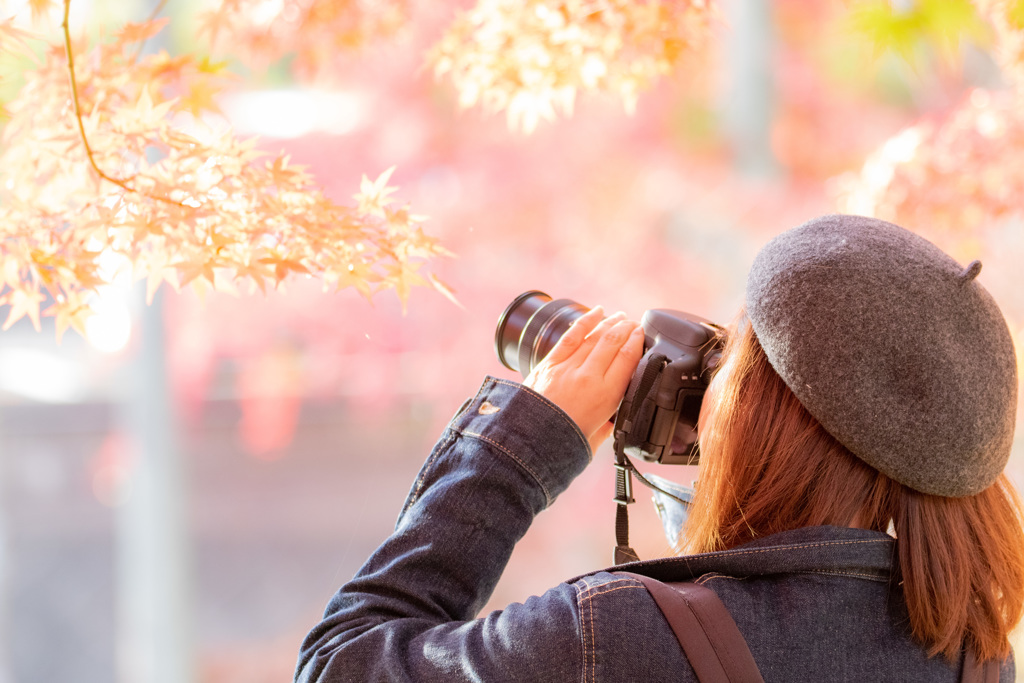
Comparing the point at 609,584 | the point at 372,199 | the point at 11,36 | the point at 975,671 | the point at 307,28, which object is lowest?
the point at 975,671

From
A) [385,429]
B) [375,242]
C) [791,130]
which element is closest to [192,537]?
[385,429]

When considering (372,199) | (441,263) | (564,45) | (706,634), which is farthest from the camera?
(441,263)

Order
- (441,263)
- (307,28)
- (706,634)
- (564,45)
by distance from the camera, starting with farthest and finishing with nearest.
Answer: (441,263), (307,28), (564,45), (706,634)

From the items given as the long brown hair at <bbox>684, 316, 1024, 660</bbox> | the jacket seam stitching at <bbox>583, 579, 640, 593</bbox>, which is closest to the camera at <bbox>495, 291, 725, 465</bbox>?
the long brown hair at <bbox>684, 316, 1024, 660</bbox>

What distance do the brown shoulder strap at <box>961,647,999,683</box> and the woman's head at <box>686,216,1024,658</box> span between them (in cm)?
1

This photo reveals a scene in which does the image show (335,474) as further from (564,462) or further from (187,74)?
(564,462)

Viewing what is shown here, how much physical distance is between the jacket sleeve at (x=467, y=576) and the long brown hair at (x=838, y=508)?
0.13 m

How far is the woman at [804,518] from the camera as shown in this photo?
0.57 m

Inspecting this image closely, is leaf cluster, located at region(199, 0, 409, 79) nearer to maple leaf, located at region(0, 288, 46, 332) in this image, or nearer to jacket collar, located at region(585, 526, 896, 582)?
maple leaf, located at region(0, 288, 46, 332)

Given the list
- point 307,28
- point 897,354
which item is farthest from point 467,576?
point 307,28

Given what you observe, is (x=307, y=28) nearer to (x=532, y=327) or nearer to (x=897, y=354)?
(x=532, y=327)

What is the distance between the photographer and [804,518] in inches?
24.9

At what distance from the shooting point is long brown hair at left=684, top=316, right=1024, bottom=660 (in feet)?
2.02

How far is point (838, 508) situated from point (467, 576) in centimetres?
29
